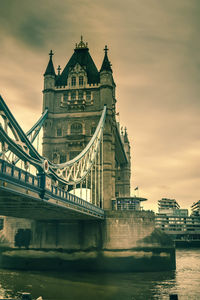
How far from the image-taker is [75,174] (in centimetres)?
5091

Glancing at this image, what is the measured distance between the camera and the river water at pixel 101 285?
23.3m

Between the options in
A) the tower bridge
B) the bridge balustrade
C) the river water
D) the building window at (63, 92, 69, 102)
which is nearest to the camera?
the bridge balustrade

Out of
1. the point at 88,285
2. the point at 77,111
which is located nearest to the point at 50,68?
the point at 77,111

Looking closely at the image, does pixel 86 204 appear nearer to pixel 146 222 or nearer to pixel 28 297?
pixel 146 222

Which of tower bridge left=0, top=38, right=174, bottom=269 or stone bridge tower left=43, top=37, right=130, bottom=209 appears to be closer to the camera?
tower bridge left=0, top=38, right=174, bottom=269

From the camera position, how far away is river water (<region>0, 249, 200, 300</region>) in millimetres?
23312

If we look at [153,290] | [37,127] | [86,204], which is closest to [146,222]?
[86,204]

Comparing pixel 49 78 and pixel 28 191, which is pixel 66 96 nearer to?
pixel 49 78

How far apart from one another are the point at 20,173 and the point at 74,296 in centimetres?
1112

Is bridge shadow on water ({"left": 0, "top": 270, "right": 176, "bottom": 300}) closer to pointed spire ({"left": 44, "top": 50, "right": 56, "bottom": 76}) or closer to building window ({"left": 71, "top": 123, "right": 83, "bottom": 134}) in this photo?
building window ({"left": 71, "top": 123, "right": 83, "bottom": 134})

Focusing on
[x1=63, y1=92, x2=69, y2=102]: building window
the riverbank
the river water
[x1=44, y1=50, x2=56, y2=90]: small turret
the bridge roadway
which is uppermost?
[x1=44, y1=50, x2=56, y2=90]: small turret

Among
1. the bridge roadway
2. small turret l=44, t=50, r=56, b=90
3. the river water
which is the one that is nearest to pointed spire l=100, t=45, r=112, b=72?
small turret l=44, t=50, r=56, b=90

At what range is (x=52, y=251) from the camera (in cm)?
3859

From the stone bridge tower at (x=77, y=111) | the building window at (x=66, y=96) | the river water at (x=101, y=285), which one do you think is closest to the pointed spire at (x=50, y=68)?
the stone bridge tower at (x=77, y=111)
